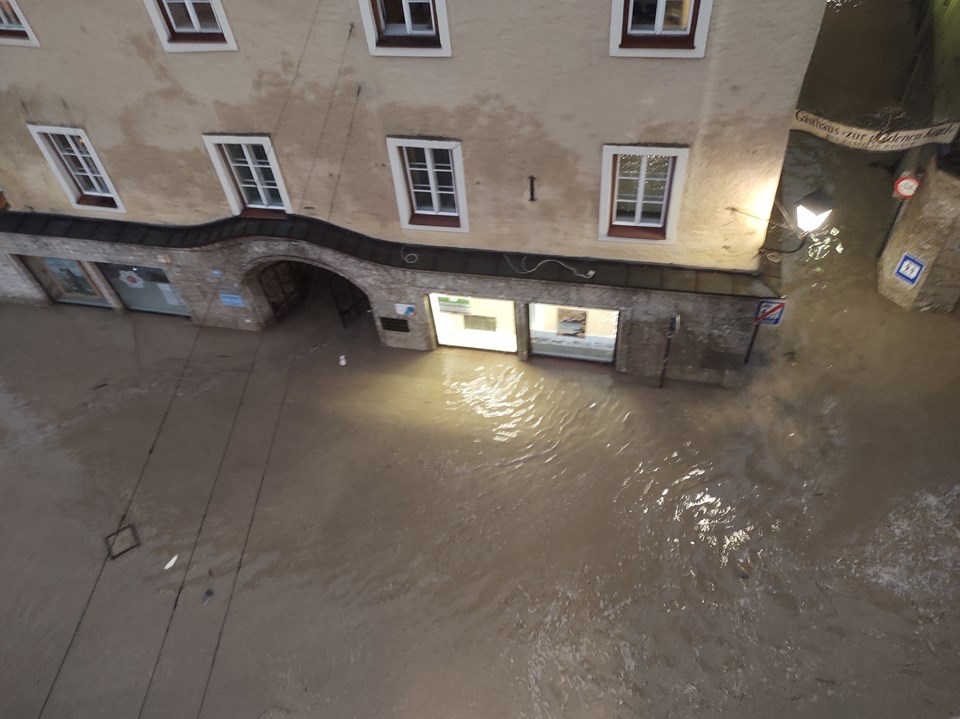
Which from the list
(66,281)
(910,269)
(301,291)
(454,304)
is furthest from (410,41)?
(66,281)

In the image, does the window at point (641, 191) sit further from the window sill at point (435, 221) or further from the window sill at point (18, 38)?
the window sill at point (18, 38)

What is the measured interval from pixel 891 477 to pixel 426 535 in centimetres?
945

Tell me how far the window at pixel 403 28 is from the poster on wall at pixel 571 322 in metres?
6.21

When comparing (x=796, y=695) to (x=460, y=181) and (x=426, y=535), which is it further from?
(x=460, y=181)

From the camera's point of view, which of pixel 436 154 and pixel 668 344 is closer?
pixel 436 154

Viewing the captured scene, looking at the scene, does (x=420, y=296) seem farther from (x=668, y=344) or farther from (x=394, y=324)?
(x=668, y=344)

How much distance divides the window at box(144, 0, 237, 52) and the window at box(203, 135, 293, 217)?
174cm

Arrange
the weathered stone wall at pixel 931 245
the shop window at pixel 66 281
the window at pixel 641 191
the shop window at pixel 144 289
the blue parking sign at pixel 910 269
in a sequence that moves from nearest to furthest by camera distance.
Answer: the window at pixel 641 191 < the weathered stone wall at pixel 931 245 < the blue parking sign at pixel 910 269 < the shop window at pixel 144 289 < the shop window at pixel 66 281

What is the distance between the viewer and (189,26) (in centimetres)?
1161

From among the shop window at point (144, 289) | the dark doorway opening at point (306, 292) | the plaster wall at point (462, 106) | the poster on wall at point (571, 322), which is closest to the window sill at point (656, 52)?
the plaster wall at point (462, 106)

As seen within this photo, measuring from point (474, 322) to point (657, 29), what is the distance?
7653mm

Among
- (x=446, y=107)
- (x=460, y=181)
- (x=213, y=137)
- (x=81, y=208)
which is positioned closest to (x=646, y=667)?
(x=460, y=181)

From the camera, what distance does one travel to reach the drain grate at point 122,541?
13.1 m

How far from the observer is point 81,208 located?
1526 cm
